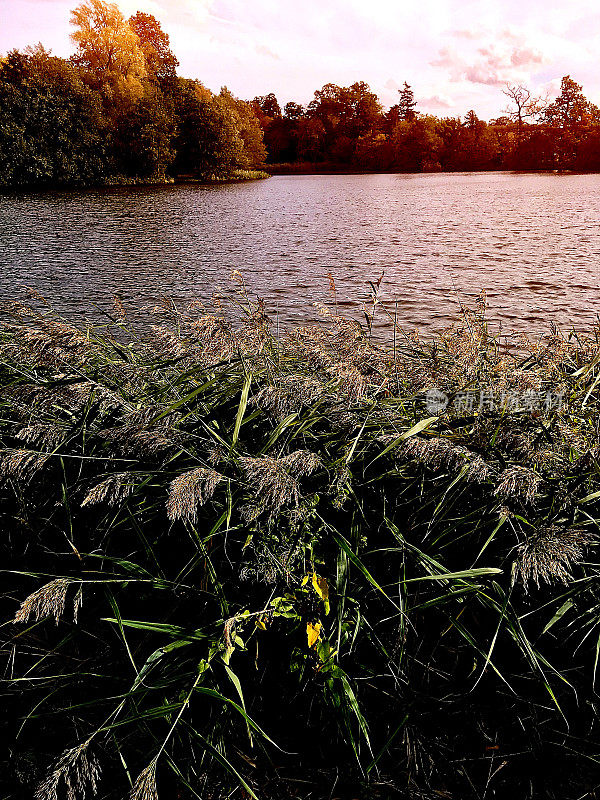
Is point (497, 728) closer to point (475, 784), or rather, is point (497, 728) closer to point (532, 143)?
point (475, 784)

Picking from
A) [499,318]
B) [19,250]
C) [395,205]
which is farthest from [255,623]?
[395,205]

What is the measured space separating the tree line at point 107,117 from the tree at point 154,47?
0.08 metres

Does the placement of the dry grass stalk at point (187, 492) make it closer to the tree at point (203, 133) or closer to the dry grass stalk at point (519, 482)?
the dry grass stalk at point (519, 482)

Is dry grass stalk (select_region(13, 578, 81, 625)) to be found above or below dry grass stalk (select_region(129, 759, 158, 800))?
above

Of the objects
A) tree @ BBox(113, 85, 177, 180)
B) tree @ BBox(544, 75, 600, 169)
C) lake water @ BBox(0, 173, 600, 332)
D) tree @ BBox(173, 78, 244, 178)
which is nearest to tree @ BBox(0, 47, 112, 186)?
tree @ BBox(113, 85, 177, 180)

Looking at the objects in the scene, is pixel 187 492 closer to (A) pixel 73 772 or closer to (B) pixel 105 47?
(A) pixel 73 772

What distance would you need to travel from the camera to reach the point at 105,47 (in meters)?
21.7

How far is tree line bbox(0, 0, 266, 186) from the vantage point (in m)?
18.7

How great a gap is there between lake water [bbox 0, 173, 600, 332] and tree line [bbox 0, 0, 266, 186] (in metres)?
9.56

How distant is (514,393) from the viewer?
132 cm

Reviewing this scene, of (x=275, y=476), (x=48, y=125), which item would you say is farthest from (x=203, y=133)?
(x=275, y=476)

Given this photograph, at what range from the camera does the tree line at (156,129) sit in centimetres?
1903

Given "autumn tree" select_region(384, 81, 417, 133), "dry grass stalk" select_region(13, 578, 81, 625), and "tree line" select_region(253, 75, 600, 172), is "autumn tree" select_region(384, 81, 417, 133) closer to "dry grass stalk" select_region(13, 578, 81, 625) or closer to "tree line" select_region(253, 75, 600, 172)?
→ "tree line" select_region(253, 75, 600, 172)

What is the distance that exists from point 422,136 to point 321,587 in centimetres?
3414
